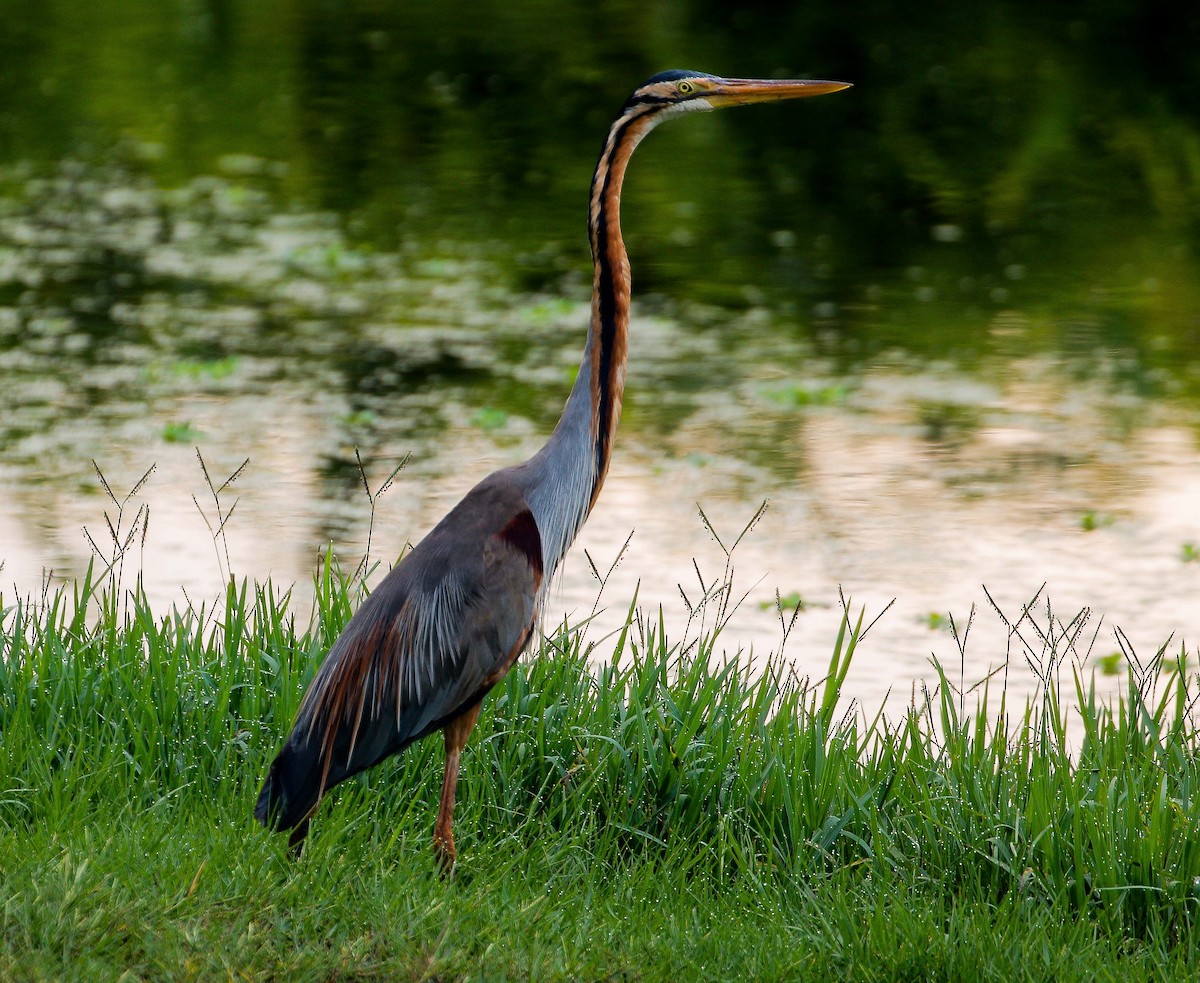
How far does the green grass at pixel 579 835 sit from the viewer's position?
363 cm

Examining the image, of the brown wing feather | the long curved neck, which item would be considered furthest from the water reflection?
the brown wing feather

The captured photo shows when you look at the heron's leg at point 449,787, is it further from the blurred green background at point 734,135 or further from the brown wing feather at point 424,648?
the blurred green background at point 734,135

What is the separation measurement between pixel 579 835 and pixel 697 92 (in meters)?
2.06

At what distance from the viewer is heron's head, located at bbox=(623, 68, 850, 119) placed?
175 inches

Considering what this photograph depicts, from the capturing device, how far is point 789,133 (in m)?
17.0

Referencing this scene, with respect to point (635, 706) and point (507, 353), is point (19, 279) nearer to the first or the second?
point (507, 353)

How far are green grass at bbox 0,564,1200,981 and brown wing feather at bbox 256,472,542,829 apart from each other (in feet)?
0.78

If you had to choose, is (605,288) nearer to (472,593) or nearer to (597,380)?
(597,380)

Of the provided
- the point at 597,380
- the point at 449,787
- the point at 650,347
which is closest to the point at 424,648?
the point at 449,787

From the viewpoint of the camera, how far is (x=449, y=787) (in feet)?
13.8

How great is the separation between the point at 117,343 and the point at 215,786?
674 centimetres

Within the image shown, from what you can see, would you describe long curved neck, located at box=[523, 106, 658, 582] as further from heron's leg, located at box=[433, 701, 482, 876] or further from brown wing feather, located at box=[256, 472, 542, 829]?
heron's leg, located at box=[433, 701, 482, 876]

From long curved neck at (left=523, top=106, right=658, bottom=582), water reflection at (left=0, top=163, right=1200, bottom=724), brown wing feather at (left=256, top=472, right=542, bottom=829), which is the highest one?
long curved neck at (left=523, top=106, right=658, bottom=582)

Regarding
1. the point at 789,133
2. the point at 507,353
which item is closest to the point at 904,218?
the point at 789,133
